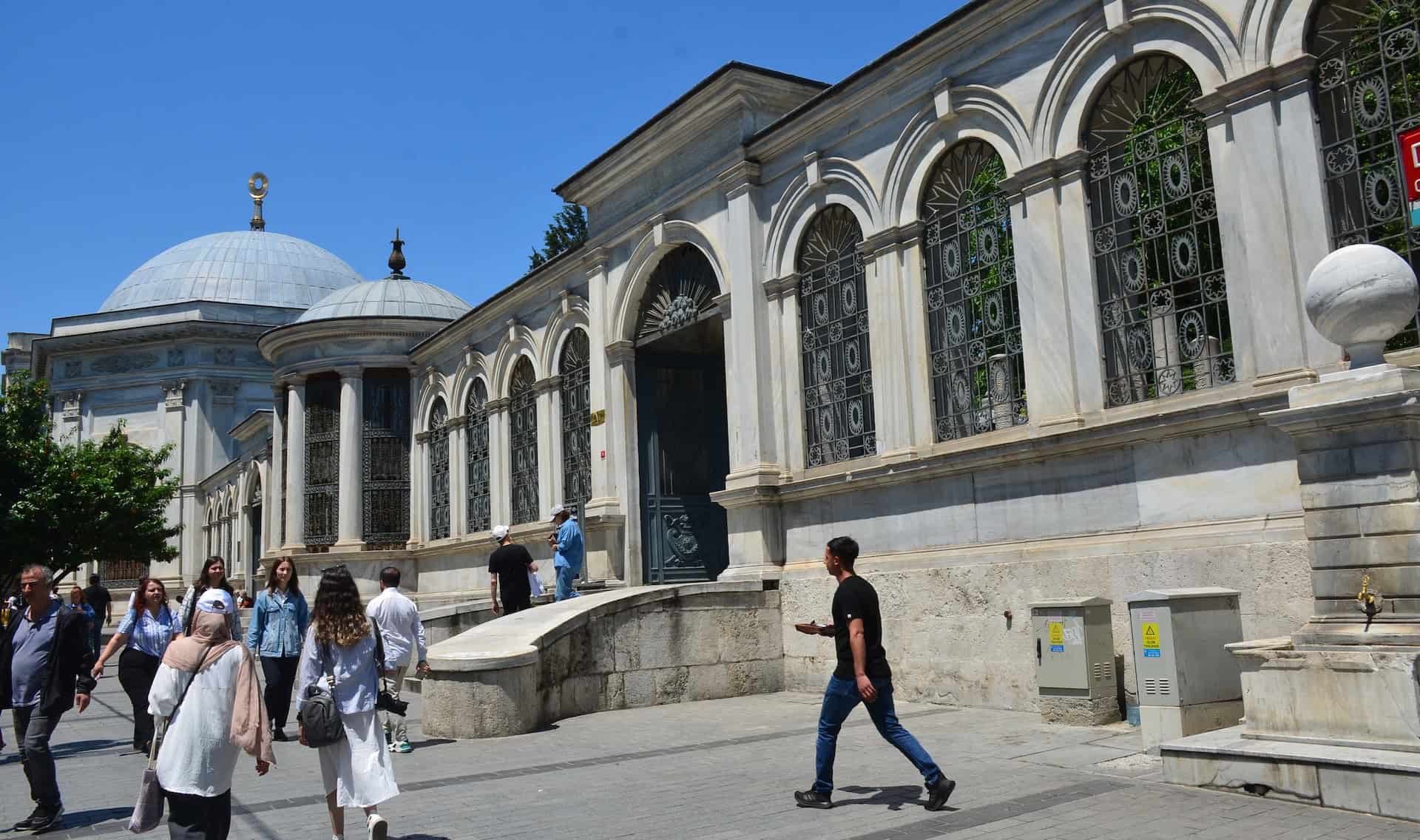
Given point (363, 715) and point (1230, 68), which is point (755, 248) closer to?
point (1230, 68)

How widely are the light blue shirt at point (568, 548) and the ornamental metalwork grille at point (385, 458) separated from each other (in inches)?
485

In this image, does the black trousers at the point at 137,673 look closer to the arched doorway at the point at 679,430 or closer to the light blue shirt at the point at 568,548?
the light blue shirt at the point at 568,548

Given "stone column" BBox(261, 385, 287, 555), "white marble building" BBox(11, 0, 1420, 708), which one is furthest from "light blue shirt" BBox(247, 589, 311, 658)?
"stone column" BBox(261, 385, 287, 555)

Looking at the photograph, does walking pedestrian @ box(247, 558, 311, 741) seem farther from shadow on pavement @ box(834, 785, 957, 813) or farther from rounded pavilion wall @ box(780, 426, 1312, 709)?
shadow on pavement @ box(834, 785, 957, 813)

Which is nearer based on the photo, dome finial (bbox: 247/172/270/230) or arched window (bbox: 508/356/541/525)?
arched window (bbox: 508/356/541/525)

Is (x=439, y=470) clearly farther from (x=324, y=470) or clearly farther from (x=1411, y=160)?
(x=1411, y=160)

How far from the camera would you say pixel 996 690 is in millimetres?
11078

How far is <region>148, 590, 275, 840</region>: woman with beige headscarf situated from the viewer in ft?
18.2

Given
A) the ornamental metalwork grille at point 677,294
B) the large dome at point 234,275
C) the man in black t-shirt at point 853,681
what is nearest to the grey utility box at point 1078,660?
the man in black t-shirt at point 853,681

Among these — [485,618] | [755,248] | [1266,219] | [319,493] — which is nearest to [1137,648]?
[1266,219]

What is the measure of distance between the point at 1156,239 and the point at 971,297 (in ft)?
7.27

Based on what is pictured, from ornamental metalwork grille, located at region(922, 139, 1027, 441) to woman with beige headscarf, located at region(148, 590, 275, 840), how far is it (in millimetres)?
8027

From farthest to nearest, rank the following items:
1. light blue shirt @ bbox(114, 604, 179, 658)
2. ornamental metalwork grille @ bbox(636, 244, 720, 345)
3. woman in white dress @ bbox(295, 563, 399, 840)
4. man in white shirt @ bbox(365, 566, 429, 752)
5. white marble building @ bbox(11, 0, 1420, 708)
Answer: ornamental metalwork grille @ bbox(636, 244, 720, 345)
light blue shirt @ bbox(114, 604, 179, 658)
man in white shirt @ bbox(365, 566, 429, 752)
white marble building @ bbox(11, 0, 1420, 708)
woman in white dress @ bbox(295, 563, 399, 840)

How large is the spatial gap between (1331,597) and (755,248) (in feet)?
30.4
